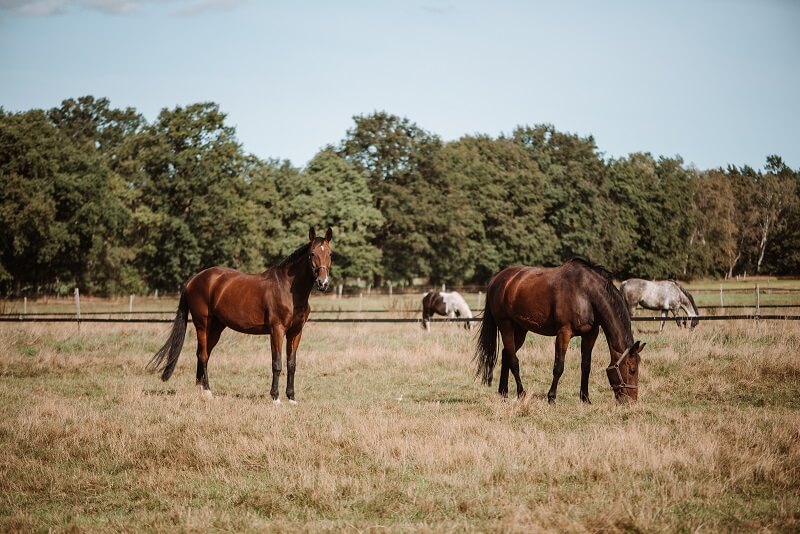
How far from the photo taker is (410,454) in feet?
24.8

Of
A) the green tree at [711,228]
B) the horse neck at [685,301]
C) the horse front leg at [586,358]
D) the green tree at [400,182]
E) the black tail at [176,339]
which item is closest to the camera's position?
the horse front leg at [586,358]

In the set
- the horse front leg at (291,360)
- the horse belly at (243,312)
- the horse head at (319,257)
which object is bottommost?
the horse front leg at (291,360)

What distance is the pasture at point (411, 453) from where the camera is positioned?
5934 mm

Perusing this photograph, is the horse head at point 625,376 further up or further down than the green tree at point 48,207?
further down

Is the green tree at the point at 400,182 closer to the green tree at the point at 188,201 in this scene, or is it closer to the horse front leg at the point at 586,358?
the green tree at the point at 188,201

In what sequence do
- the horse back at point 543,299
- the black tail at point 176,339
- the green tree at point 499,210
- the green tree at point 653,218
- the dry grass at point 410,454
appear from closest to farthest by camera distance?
the dry grass at point 410,454 < the horse back at point 543,299 < the black tail at point 176,339 < the green tree at point 499,210 < the green tree at point 653,218

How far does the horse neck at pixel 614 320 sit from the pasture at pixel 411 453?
3.21 ft

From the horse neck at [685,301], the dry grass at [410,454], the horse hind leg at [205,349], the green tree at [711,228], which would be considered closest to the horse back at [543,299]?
the dry grass at [410,454]

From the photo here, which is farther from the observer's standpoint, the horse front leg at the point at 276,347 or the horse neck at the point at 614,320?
the horse front leg at the point at 276,347

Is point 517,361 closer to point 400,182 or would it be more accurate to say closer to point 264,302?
point 264,302

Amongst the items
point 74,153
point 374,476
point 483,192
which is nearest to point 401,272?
point 483,192

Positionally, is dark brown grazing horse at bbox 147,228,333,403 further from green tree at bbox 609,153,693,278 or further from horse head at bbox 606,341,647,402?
green tree at bbox 609,153,693,278

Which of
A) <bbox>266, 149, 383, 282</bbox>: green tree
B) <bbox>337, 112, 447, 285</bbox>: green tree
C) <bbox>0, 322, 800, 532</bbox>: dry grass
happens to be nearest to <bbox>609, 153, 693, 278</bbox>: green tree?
<bbox>337, 112, 447, 285</bbox>: green tree

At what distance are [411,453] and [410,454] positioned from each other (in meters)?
0.02
